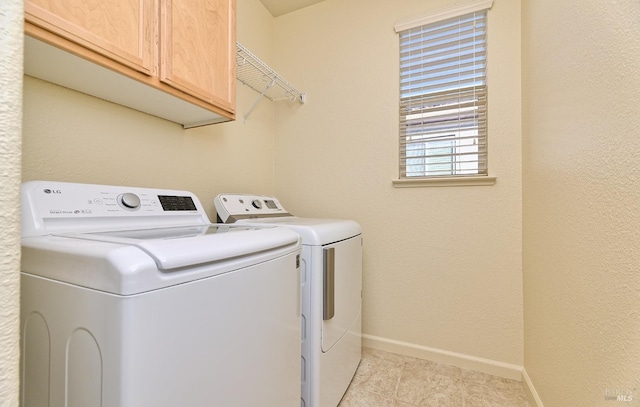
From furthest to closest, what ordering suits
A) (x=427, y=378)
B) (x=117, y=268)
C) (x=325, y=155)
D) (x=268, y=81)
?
1. (x=325, y=155)
2. (x=268, y=81)
3. (x=427, y=378)
4. (x=117, y=268)

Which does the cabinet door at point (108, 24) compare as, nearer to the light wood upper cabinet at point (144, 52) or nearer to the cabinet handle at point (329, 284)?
the light wood upper cabinet at point (144, 52)

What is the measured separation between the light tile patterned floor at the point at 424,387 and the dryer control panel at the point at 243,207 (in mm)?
1141

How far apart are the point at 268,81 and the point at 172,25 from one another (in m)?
0.99

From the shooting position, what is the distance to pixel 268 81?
204 cm

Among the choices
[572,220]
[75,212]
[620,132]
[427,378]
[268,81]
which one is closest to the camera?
Answer: [620,132]

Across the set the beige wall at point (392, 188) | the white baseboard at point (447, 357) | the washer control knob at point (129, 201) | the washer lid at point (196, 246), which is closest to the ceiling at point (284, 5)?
the beige wall at point (392, 188)

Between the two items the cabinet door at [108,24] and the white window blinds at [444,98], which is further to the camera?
the white window blinds at [444,98]

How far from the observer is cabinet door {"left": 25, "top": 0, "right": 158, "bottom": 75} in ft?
2.54

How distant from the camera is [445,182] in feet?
5.94

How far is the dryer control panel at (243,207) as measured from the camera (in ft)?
5.15

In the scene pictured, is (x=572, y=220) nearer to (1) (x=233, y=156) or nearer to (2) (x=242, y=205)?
(2) (x=242, y=205)

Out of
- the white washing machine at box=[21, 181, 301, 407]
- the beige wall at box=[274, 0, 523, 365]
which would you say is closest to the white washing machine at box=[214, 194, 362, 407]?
the white washing machine at box=[21, 181, 301, 407]

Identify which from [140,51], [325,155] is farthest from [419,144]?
[140,51]

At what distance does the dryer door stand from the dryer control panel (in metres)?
0.60
